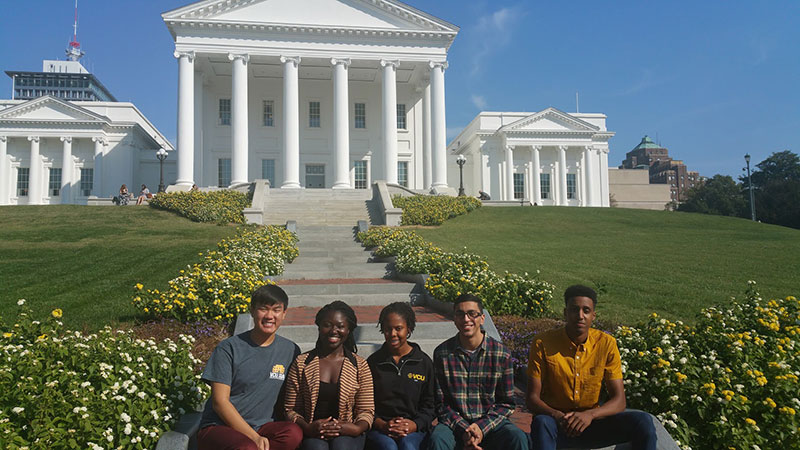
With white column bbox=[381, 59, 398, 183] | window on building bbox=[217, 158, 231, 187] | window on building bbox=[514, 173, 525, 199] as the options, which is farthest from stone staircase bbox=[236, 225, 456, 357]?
window on building bbox=[514, 173, 525, 199]

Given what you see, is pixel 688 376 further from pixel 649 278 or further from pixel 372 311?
pixel 649 278

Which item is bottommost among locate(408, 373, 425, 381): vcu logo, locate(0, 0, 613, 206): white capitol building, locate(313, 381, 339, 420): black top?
locate(313, 381, 339, 420): black top

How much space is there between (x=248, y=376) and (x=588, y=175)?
4397 cm

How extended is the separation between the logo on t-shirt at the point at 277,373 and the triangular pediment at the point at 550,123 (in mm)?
40072

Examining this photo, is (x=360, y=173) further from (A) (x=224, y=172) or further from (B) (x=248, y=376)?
(B) (x=248, y=376)

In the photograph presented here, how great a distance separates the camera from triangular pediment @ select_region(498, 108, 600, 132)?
42438 mm

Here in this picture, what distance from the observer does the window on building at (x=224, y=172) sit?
34938 mm

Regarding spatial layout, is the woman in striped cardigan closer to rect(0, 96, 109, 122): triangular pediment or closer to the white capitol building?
the white capitol building

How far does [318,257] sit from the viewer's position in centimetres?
1390

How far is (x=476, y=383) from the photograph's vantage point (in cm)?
434

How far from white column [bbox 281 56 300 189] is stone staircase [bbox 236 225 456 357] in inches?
551

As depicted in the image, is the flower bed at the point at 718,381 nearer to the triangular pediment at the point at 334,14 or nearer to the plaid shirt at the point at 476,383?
the plaid shirt at the point at 476,383

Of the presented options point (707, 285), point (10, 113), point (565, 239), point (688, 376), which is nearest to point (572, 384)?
point (688, 376)

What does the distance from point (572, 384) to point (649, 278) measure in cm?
826
